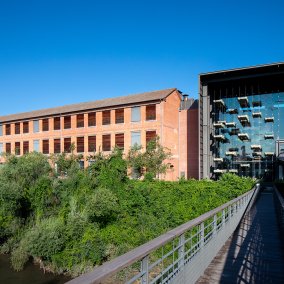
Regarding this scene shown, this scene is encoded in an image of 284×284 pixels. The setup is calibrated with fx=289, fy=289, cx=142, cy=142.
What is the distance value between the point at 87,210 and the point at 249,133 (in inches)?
952

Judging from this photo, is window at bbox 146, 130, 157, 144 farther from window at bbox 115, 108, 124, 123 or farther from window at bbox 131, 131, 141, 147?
window at bbox 115, 108, 124, 123

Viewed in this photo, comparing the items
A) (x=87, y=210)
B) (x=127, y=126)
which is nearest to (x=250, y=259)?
(x=87, y=210)

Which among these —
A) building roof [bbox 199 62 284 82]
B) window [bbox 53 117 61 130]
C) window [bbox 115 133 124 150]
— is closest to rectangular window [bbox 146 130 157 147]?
window [bbox 115 133 124 150]

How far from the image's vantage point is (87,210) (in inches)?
746

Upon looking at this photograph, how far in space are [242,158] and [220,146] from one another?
10.8 ft

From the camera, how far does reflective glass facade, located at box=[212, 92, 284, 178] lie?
34500 mm

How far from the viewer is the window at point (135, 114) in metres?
35.5

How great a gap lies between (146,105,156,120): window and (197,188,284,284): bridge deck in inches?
961

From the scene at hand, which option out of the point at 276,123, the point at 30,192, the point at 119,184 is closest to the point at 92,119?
the point at 119,184

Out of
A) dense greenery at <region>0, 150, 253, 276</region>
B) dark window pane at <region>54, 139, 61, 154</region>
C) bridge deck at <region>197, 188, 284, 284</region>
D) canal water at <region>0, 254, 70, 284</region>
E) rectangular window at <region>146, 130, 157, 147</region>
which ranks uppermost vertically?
rectangular window at <region>146, 130, 157, 147</region>

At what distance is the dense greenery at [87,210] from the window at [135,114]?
9.70 metres

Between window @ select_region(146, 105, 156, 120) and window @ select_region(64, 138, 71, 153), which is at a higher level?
window @ select_region(146, 105, 156, 120)

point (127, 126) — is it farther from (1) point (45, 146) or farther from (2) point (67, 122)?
(1) point (45, 146)

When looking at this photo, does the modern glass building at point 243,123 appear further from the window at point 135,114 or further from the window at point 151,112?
the window at point 135,114
